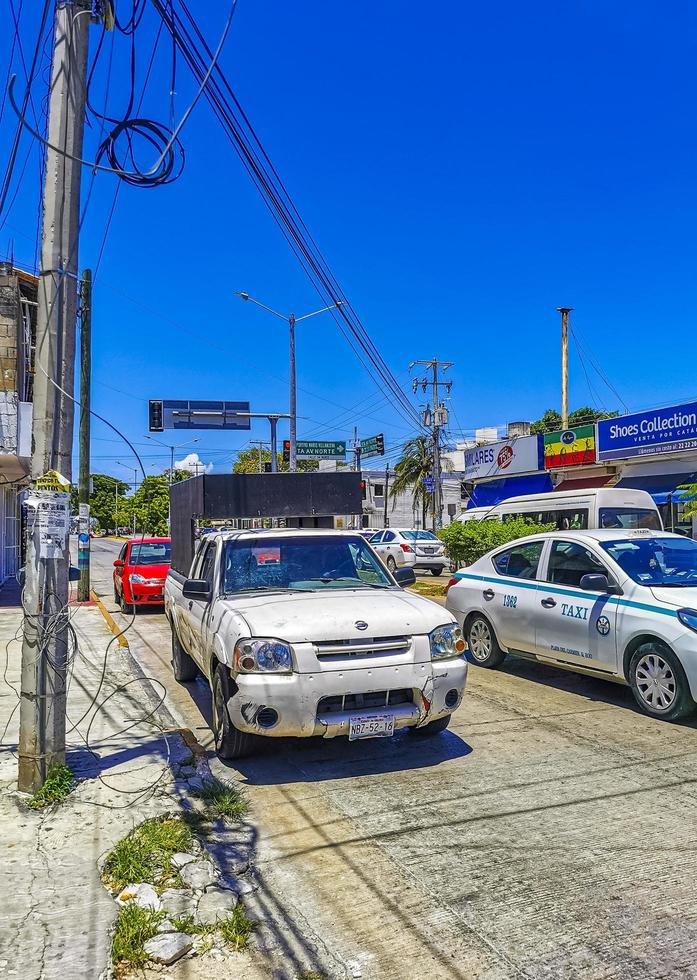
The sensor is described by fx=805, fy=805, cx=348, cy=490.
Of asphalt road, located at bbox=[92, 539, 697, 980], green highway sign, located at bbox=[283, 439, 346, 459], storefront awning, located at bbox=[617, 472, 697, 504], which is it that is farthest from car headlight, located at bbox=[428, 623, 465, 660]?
green highway sign, located at bbox=[283, 439, 346, 459]

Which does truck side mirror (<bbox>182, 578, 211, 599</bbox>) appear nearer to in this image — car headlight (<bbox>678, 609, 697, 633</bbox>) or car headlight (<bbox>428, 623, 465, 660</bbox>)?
car headlight (<bbox>428, 623, 465, 660</bbox>)

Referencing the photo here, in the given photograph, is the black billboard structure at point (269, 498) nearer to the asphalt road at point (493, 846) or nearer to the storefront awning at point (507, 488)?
the asphalt road at point (493, 846)

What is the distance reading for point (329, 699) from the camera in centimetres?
545

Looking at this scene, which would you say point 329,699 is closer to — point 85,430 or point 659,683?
point 659,683

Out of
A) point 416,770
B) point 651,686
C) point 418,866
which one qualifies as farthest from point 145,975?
point 651,686

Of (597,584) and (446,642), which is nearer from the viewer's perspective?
(446,642)

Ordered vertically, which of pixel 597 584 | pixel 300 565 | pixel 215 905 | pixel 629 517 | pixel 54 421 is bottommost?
pixel 215 905

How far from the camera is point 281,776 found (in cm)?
575

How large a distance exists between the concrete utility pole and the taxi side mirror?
464 centimetres

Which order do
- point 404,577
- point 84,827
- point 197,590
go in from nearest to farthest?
point 84,827, point 197,590, point 404,577

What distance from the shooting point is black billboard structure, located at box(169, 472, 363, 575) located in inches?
366

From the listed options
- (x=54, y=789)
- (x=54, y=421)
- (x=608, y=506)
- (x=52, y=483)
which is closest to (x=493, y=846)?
(x=54, y=789)

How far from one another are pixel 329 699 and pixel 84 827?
1689 millimetres

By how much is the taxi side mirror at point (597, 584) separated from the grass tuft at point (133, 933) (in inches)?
198
